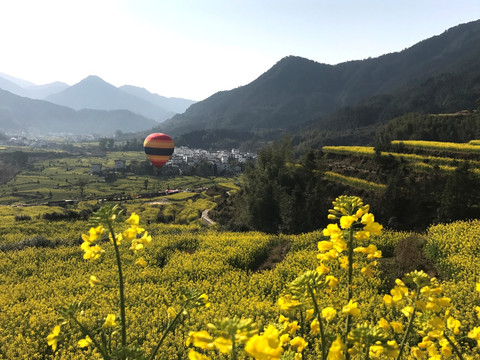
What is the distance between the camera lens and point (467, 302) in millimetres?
9867

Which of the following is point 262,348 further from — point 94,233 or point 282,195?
point 282,195

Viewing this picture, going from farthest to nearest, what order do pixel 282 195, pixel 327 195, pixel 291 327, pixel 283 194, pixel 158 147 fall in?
pixel 158 147 < pixel 327 195 < pixel 282 195 < pixel 283 194 < pixel 291 327

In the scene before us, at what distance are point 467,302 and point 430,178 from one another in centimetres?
2261

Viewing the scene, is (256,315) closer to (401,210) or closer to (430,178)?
(401,210)

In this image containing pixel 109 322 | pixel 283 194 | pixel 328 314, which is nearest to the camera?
pixel 328 314

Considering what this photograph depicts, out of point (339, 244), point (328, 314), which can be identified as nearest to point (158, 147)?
point (339, 244)

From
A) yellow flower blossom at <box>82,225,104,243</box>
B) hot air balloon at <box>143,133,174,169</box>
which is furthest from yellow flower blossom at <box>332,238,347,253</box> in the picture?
hot air balloon at <box>143,133,174,169</box>

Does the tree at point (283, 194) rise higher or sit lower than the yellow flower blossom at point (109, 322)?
lower

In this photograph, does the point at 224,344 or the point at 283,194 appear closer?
the point at 224,344

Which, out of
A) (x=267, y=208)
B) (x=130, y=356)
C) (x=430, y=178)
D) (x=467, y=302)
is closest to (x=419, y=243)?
(x=467, y=302)

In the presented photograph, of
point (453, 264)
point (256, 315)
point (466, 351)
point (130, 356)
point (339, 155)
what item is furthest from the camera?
point (339, 155)

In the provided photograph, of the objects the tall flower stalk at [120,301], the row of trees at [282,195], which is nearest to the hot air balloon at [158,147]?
the row of trees at [282,195]

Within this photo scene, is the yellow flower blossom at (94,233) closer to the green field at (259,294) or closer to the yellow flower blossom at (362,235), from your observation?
the green field at (259,294)

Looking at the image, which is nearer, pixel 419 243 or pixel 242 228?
pixel 419 243
